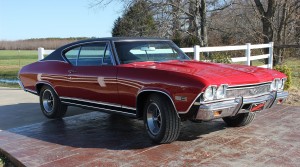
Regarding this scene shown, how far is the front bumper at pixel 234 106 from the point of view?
4789mm

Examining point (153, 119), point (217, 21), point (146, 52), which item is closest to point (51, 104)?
point (146, 52)

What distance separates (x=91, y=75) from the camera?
20.3ft

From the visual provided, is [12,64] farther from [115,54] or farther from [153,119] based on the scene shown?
[153,119]

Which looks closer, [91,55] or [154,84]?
[154,84]

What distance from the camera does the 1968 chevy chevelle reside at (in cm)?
489

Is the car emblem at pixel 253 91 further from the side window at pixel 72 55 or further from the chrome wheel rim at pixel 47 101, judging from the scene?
the chrome wheel rim at pixel 47 101

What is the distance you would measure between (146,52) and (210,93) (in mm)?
1689

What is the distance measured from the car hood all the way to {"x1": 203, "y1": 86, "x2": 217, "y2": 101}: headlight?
0.23 feet

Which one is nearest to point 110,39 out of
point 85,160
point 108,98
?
point 108,98

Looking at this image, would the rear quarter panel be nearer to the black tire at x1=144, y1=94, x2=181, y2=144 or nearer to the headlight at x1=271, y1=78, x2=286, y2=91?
Answer: the black tire at x1=144, y1=94, x2=181, y2=144

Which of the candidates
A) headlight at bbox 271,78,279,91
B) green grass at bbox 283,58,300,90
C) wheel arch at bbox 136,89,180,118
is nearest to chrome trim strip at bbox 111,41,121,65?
wheel arch at bbox 136,89,180,118

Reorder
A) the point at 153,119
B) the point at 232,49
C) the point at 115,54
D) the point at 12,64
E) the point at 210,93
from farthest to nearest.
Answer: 1. the point at 12,64
2. the point at 232,49
3. the point at 115,54
4. the point at 153,119
5. the point at 210,93

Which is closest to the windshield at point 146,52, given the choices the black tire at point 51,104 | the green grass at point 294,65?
the black tire at point 51,104

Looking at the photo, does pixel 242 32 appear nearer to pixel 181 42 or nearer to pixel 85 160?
pixel 181 42
